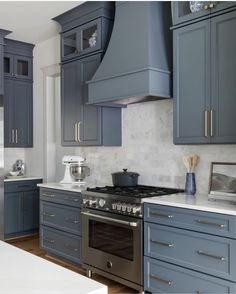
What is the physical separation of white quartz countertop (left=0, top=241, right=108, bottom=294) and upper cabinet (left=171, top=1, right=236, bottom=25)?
2.37 m

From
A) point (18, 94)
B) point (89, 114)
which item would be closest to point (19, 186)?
point (18, 94)

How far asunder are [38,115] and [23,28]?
1.39m

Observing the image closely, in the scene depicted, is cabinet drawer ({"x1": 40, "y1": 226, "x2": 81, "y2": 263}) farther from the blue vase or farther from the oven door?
the blue vase

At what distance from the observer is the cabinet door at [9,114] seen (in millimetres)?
5188

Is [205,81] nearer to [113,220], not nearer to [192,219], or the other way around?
[192,219]

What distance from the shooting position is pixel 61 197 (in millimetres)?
3883

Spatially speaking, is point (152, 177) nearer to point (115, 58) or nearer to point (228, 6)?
point (115, 58)

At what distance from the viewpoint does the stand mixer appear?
424 centimetres

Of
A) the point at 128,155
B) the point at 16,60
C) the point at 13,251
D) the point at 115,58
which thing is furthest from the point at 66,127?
the point at 13,251

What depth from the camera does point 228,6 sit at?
8.71 feet

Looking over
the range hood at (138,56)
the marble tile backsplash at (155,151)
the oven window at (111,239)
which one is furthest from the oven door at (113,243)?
the range hood at (138,56)

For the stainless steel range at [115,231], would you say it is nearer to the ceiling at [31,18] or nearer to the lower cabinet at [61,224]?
the lower cabinet at [61,224]

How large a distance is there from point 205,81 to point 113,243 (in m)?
1.72

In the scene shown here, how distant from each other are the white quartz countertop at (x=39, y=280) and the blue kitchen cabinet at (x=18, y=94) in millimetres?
4145
